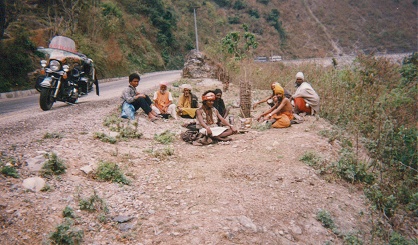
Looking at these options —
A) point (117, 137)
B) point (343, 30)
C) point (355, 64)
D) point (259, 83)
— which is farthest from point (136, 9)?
point (343, 30)

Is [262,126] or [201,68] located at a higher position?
[201,68]

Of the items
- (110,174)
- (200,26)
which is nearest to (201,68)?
(110,174)

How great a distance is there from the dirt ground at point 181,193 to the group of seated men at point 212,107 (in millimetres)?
503

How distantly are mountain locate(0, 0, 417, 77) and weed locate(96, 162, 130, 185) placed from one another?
33.0 feet

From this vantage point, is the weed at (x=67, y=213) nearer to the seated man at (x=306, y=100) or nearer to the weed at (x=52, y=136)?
the weed at (x=52, y=136)

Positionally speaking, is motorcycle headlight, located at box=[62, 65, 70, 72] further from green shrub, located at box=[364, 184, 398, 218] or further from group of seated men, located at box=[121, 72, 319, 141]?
green shrub, located at box=[364, 184, 398, 218]

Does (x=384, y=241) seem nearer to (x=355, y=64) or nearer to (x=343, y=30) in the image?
(x=355, y=64)

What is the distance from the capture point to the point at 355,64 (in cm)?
1015

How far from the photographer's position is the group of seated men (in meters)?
5.94

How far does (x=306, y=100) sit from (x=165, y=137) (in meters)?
3.79

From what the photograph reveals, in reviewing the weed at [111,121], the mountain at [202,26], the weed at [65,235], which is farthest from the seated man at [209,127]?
the mountain at [202,26]

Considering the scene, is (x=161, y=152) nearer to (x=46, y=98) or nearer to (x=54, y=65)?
(x=46, y=98)

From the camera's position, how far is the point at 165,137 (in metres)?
5.79

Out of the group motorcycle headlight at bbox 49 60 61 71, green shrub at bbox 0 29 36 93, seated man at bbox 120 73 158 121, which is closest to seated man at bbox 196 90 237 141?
seated man at bbox 120 73 158 121
